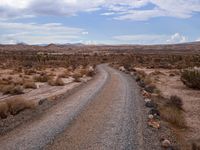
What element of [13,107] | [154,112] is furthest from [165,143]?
[13,107]

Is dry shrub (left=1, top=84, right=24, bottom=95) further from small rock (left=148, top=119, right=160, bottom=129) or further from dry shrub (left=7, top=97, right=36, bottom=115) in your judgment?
small rock (left=148, top=119, right=160, bottom=129)

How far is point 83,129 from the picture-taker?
1301 cm

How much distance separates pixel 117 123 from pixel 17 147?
4842 millimetres

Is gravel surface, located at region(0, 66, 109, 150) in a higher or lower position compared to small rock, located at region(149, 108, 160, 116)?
higher

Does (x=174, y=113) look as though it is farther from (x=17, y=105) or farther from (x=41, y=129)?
(x=17, y=105)

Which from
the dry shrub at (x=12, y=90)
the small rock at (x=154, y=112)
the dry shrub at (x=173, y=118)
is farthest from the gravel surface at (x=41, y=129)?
the dry shrub at (x=12, y=90)

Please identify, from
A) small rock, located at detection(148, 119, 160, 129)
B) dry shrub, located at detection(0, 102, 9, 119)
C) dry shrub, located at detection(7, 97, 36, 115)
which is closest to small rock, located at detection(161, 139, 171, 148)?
small rock, located at detection(148, 119, 160, 129)

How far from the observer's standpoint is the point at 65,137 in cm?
1182

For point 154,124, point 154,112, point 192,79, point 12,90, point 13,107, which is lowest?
point 192,79

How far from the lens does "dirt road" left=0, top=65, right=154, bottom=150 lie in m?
10.9

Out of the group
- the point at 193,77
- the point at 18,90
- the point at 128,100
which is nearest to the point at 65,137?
the point at 128,100

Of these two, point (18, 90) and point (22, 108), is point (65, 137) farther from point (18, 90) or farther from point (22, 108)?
point (18, 90)

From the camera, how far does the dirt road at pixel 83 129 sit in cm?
1091

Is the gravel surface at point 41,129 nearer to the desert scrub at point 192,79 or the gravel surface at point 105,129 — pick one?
the gravel surface at point 105,129
